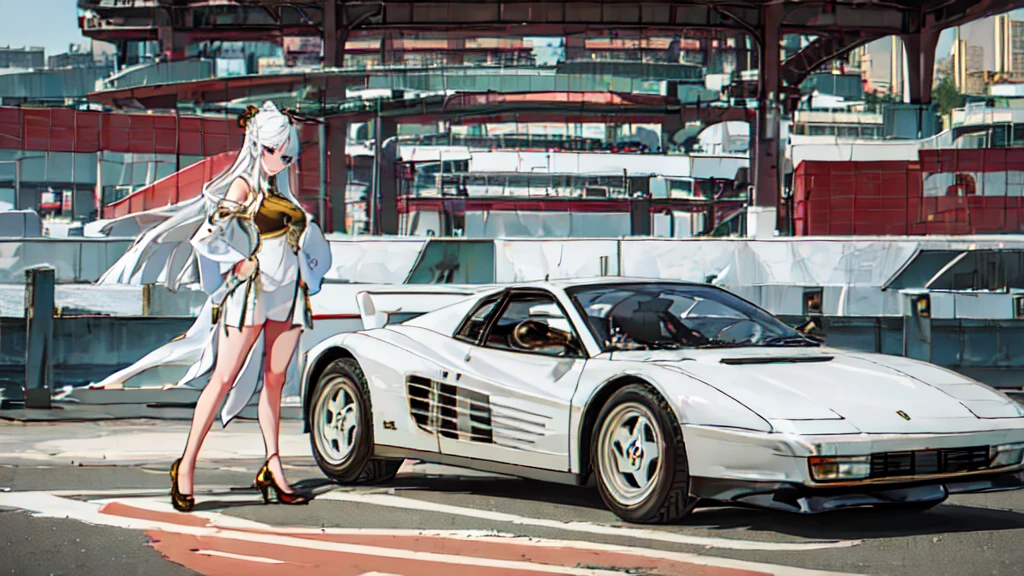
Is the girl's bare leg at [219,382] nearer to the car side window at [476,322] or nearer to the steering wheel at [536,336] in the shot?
the car side window at [476,322]

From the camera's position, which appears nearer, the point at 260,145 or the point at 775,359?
the point at 775,359

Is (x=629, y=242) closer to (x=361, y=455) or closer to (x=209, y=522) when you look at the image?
(x=361, y=455)

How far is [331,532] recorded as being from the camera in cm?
629

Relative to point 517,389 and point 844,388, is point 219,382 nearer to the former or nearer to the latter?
point 517,389

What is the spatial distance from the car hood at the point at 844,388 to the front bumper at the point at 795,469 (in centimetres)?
9

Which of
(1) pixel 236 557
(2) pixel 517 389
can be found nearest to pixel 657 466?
(2) pixel 517 389

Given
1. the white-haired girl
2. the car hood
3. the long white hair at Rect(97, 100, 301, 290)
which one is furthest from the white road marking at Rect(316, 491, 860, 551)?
the long white hair at Rect(97, 100, 301, 290)

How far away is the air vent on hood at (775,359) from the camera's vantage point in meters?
6.32

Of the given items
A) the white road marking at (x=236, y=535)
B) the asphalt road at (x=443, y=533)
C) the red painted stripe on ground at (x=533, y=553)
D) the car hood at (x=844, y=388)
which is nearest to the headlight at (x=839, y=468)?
the car hood at (x=844, y=388)

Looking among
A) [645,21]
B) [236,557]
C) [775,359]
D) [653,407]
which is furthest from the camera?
[645,21]

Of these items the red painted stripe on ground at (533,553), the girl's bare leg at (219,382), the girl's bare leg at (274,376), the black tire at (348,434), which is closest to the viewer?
the red painted stripe on ground at (533,553)

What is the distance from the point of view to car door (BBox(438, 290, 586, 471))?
6629mm

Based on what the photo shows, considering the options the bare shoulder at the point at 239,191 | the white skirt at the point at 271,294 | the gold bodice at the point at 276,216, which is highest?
the bare shoulder at the point at 239,191

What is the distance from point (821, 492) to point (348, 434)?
3087mm
